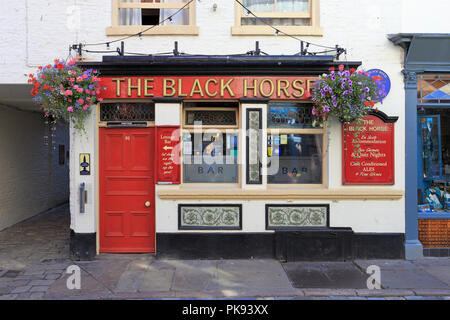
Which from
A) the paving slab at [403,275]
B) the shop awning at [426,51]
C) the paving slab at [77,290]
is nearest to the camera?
the paving slab at [77,290]

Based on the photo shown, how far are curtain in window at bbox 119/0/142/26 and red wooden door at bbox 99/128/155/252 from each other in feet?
7.08

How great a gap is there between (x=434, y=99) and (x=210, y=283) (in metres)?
5.64

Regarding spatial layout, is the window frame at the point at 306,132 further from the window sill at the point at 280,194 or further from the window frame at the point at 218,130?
the window frame at the point at 218,130

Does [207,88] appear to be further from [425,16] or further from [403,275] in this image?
[403,275]

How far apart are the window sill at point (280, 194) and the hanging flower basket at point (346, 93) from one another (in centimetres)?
142

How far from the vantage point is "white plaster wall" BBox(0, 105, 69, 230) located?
898 cm

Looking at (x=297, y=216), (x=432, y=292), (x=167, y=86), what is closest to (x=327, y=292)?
(x=432, y=292)

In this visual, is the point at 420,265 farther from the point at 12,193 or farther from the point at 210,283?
the point at 12,193

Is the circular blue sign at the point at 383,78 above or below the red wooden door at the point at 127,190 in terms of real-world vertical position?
above

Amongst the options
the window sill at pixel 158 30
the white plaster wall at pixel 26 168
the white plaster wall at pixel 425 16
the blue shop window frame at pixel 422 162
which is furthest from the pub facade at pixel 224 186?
the white plaster wall at pixel 26 168

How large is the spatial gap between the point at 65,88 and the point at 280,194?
435cm

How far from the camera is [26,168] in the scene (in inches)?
394

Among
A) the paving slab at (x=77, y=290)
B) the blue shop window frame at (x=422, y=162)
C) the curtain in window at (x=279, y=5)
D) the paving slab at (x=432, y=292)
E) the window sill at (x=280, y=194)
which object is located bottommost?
the paving slab at (x=432, y=292)

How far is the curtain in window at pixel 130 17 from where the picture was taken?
6984 millimetres
